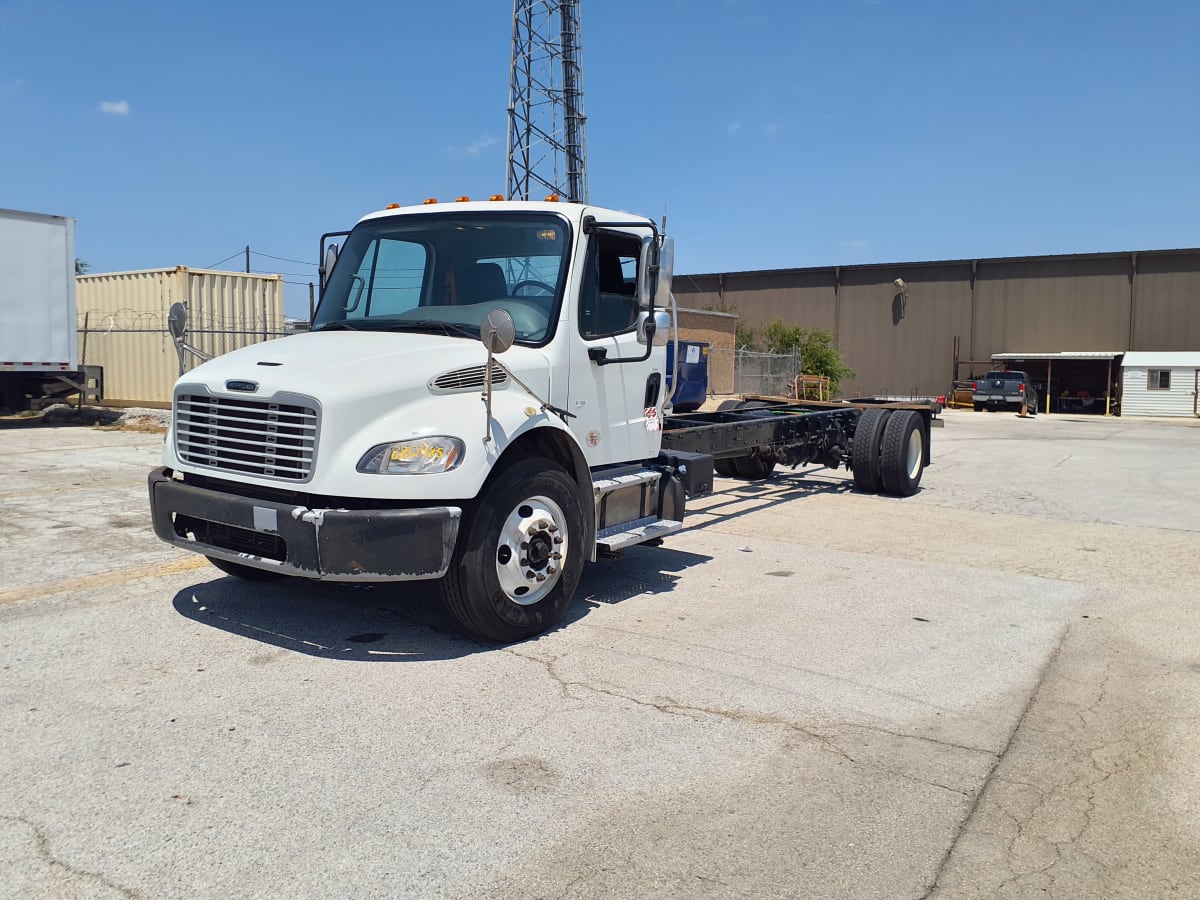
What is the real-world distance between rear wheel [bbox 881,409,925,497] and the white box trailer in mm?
16829

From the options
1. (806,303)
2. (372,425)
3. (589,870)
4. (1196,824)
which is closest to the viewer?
(589,870)

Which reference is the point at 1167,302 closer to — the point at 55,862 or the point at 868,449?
the point at 868,449

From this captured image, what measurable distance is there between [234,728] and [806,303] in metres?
47.6

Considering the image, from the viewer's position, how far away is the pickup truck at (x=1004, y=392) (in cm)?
3928

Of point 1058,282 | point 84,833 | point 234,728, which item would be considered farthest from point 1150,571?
point 1058,282

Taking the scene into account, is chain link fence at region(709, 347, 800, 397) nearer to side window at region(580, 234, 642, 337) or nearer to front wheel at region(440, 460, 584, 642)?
side window at region(580, 234, 642, 337)

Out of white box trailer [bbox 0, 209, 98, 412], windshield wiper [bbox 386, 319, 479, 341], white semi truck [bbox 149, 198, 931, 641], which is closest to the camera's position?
white semi truck [bbox 149, 198, 931, 641]

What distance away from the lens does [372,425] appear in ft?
15.9

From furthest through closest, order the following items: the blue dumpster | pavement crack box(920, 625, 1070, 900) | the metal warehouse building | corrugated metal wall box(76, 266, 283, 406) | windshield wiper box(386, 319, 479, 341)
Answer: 1. the metal warehouse building
2. corrugated metal wall box(76, 266, 283, 406)
3. the blue dumpster
4. windshield wiper box(386, 319, 479, 341)
5. pavement crack box(920, 625, 1070, 900)

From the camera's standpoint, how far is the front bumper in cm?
468

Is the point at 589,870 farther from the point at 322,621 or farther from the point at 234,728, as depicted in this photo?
the point at 322,621

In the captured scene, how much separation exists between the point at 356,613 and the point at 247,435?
1.43m

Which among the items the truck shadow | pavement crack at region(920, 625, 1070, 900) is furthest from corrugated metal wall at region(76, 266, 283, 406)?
pavement crack at region(920, 625, 1070, 900)

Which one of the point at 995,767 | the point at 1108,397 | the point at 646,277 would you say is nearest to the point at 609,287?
the point at 646,277
